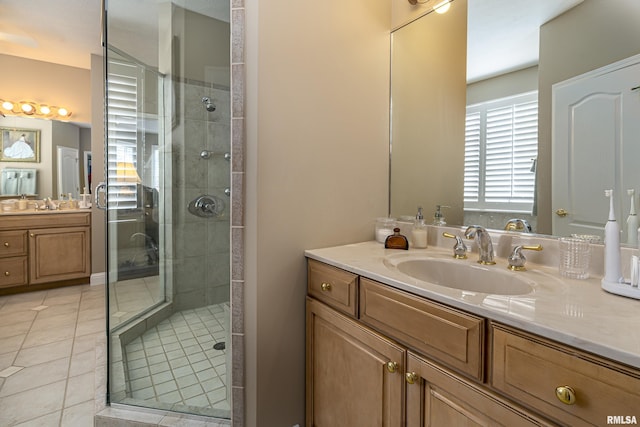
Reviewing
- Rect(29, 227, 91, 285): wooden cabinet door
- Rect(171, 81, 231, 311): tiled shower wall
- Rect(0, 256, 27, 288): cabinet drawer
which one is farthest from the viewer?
Rect(29, 227, 91, 285): wooden cabinet door

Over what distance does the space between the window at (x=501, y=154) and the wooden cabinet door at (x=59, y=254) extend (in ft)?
13.7

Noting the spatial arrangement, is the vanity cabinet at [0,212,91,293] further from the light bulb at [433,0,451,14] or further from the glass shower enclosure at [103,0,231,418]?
the light bulb at [433,0,451,14]

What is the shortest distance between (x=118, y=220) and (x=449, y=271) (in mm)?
2011

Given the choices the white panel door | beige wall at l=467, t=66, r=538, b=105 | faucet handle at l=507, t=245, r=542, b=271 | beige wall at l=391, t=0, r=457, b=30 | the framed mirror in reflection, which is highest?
beige wall at l=391, t=0, r=457, b=30

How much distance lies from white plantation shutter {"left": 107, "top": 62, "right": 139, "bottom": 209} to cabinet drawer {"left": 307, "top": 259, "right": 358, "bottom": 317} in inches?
54.2

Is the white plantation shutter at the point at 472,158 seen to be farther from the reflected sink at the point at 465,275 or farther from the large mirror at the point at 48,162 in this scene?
the large mirror at the point at 48,162

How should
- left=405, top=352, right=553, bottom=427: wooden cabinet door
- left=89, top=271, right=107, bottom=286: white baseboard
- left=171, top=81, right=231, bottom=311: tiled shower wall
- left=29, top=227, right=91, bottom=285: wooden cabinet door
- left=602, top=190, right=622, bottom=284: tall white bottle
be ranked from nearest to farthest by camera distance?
left=405, top=352, right=553, bottom=427: wooden cabinet door, left=602, top=190, right=622, bottom=284: tall white bottle, left=171, top=81, right=231, bottom=311: tiled shower wall, left=29, top=227, right=91, bottom=285: wooden cabinet door, left=89, top=271, right=107, bottom=286: white baseboard

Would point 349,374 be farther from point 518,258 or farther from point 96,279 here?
point 96,279

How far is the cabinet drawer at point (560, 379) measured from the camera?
0.54m

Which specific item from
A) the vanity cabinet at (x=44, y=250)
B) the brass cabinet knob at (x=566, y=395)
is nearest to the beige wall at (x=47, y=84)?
the vanity cabinet at (x=44, y=250)

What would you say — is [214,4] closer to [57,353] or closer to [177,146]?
[177,146]

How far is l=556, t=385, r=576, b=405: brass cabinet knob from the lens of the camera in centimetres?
59

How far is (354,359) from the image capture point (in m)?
1.14

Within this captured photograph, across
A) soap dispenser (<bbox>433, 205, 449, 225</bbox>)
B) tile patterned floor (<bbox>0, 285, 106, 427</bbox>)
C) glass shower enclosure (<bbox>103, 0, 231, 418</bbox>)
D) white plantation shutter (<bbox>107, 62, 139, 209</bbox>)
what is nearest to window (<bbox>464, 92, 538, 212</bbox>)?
soap dispenser (<bbox>433, 205, 449, 225</bbox>)
